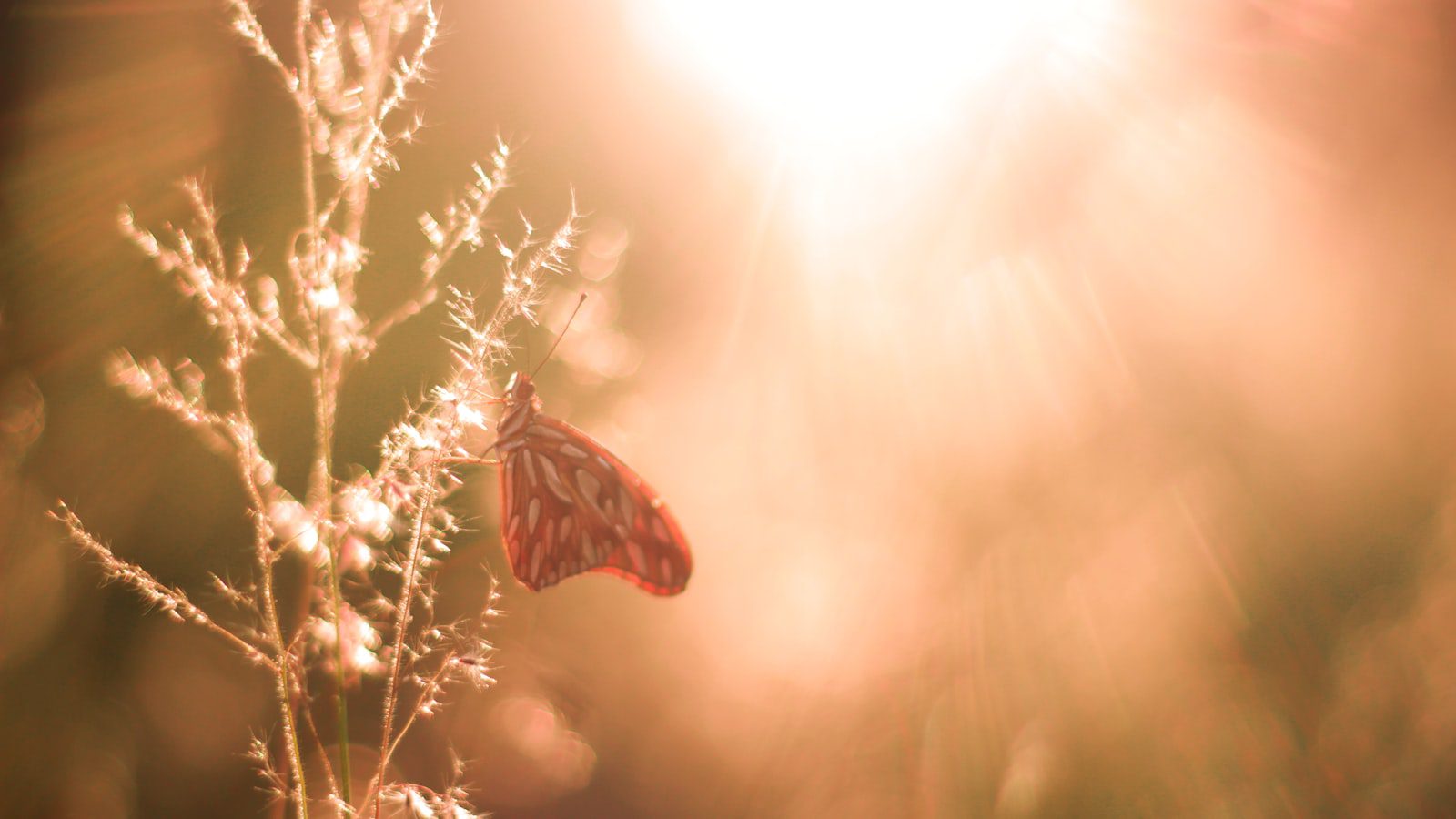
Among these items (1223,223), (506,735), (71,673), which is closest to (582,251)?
(506,735)

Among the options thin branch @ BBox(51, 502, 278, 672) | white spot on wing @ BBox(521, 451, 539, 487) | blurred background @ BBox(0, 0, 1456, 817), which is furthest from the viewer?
blurred background @ BBox(0, 0, 1456, 817)

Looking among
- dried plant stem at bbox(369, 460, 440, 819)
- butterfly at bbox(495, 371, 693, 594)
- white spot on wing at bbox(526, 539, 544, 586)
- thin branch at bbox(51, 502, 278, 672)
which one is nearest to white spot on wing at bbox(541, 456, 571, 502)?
butterfly at bbox(495, 371, 693, 594)

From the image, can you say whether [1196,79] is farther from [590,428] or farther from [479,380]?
[479,380]

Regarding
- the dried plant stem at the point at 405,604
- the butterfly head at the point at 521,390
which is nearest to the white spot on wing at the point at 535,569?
the butterfly head at the point at 521,390

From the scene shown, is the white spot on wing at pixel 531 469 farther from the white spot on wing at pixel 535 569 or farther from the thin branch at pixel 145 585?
the thin branch at pixel 145 585

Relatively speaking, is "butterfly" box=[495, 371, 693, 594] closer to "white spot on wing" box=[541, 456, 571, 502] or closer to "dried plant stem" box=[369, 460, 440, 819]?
"white spot on wing" box=[541, 456, 571, 502]

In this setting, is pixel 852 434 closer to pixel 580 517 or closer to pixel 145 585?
pixel 580 517
